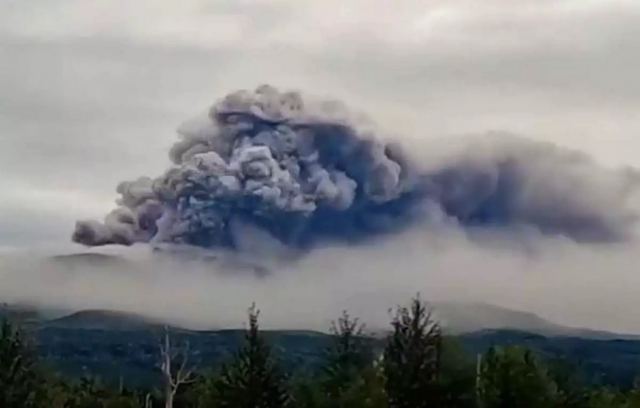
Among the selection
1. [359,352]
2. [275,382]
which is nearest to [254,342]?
[275,382]

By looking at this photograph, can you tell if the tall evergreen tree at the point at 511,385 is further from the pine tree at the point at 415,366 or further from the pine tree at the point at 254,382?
the pine tree at the point at 254,382

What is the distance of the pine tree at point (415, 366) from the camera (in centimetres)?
2734

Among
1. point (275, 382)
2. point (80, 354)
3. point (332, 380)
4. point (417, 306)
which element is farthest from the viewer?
point (80, 354)

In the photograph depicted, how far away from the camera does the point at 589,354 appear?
3346 inches

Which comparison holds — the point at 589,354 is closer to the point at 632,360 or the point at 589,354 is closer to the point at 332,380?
the point at 632,360

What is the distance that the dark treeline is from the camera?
27.5m

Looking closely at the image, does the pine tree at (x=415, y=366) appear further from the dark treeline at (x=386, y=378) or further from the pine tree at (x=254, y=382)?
the pine tree at (x=254, y=382)

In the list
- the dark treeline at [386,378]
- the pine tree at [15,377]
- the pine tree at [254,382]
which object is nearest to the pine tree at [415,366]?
the dark treeline at [386,378]

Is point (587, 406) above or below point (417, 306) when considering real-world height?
below

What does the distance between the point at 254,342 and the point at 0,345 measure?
302 inches

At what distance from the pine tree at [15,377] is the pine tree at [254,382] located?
5874 mm

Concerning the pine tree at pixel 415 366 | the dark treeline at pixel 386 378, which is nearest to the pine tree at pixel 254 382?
the dark treeline at pixel 386 378

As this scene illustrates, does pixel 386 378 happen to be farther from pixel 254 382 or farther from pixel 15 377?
pixel 15 377

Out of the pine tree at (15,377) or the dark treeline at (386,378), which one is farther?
the pine tree at (15,377)
